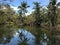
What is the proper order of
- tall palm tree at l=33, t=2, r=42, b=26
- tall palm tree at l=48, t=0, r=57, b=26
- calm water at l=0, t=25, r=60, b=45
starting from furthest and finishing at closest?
tall palm tree at l=33, t=2, r=42, b=26, tall palm tree at l=48, t=0, r=57, b=26, calm water at l=0, t=25, r=60, b=45

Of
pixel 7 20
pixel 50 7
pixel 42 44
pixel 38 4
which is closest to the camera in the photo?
pixel 42 44

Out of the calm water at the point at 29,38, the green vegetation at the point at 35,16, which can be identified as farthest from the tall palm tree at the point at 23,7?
the calm water at the point at 29,38

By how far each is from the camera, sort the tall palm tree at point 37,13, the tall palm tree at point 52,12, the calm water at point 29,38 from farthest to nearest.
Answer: the tall palm tree at point 37,13
the tall palm tree at point 52,12
the calm water at point 29,38

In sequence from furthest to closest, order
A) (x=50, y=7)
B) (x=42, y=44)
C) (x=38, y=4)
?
(x=38, y=4) → (x=50, y=7) → (x=42, y=44)

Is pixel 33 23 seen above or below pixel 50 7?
below

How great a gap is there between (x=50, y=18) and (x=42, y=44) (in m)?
34.7

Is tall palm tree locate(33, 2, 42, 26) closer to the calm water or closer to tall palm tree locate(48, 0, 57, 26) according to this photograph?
tall palm tree locate(48, 0, 57, 26)

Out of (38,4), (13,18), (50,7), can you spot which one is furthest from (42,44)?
(13,18)

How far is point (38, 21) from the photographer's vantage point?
5747 cm

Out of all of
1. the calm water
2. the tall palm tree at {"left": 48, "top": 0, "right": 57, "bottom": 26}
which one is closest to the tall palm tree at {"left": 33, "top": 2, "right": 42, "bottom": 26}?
the tall palm tree at {"left": 48, "top": 0, "right": 57, "bottom": 26}

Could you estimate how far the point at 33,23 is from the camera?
194 ft

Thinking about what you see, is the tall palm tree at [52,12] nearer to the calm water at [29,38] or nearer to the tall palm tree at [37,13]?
the tall palm tree at [37,13]

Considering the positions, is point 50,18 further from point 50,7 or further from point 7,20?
point 7,20

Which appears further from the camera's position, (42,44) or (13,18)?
(13,18)
